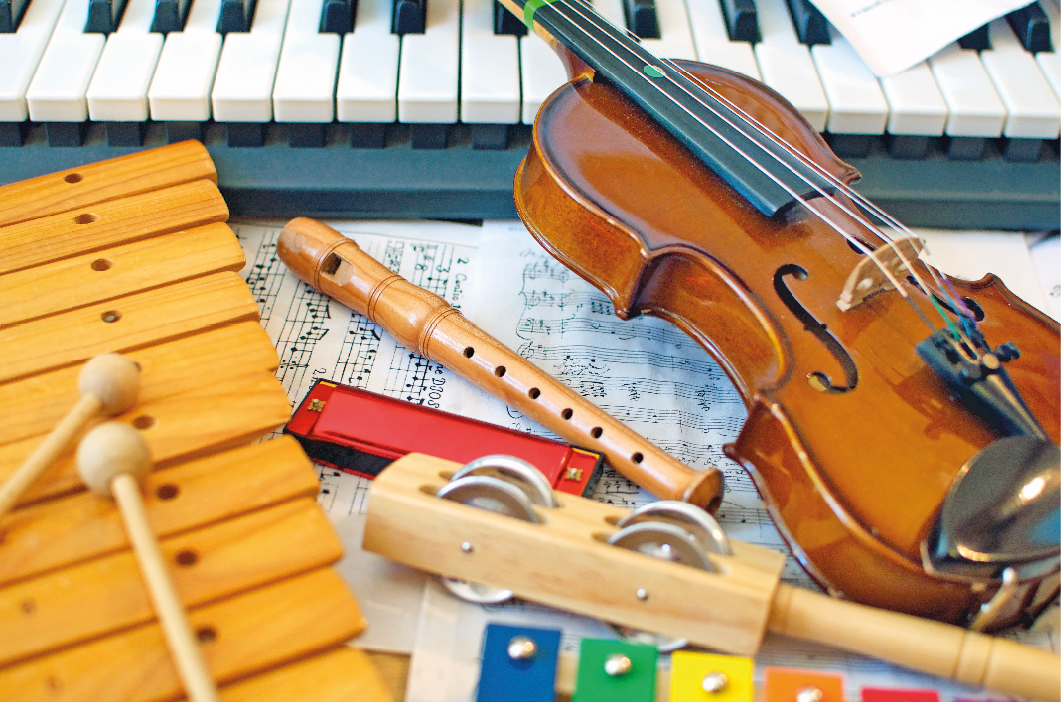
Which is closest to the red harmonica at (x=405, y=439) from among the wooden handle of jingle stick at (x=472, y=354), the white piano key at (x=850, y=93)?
the wooden handle of jingle stick at (x=472, y=354)

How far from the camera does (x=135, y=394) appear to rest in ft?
2.62

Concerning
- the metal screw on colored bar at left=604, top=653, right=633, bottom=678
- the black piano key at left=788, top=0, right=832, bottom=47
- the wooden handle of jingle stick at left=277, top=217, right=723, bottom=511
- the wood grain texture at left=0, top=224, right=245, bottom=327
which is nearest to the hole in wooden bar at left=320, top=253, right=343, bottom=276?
the wooden handle of jingle stick at left=277, top=217, right=723, bottom=511

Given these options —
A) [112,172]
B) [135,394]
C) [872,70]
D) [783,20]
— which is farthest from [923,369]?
[112,172]

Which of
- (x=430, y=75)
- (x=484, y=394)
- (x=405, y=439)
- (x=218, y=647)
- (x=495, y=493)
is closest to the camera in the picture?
(x=218, y=647)

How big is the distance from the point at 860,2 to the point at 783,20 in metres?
0.10

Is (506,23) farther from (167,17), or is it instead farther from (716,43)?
(167,17)

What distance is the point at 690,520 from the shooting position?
793mm

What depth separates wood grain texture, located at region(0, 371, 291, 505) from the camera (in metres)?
0.75

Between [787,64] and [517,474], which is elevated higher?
[787,64]

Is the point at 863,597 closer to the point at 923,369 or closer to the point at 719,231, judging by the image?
the point at 923,369

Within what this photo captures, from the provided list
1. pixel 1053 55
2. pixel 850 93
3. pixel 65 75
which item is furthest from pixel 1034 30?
pixel 65 75

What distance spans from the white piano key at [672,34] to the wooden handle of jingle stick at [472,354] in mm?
477

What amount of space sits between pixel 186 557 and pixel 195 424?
0.44 feet

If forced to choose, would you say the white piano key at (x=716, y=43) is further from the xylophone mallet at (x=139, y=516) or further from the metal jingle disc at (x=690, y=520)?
the xylophone mallet at (x=139, y=516)
